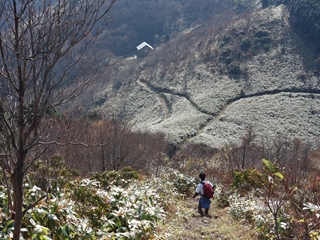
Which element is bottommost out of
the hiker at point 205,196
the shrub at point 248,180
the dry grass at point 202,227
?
the dry grass at point 202,227

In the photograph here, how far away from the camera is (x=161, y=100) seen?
5519 centimetres

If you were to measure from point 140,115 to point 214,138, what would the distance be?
Result: 1839 cm

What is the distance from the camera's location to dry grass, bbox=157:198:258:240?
6992 millimetres

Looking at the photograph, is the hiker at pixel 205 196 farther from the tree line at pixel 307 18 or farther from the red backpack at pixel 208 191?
the tree line at pixel 307 18

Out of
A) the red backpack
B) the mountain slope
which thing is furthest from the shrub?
the mountain slope

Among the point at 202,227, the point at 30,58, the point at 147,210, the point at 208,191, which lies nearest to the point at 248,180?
the point at 208,191

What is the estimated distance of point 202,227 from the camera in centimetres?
812

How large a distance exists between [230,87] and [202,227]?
45.4 meters

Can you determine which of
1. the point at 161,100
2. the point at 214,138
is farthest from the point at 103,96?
the point at 214,138

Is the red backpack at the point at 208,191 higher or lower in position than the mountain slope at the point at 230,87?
lower

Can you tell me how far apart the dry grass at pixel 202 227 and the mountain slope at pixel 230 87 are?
25.9 metres

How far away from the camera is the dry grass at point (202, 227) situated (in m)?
6.99

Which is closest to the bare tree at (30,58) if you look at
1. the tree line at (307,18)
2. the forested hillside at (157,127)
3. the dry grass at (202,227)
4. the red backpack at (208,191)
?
the forested hillside at (157,127)

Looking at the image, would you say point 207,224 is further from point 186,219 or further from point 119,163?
point 119,163
